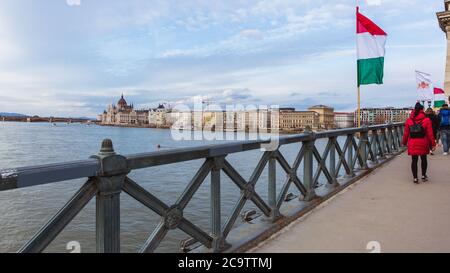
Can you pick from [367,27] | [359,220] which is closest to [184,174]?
[367,27]

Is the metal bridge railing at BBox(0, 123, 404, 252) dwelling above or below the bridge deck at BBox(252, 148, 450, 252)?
above

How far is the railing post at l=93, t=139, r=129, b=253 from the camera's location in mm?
2639

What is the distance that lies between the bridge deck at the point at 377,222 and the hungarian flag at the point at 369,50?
400 centimetres

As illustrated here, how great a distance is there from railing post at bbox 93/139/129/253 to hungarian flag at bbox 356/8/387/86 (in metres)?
9.71

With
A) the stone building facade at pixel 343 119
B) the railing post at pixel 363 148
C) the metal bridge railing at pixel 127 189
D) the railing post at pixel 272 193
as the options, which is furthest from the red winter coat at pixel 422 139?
the stone building facade at pixel 343 119

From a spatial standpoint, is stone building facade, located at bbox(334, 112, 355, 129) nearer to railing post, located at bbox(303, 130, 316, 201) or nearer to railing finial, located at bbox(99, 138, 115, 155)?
railing post, located at bbox(303, 130, 316, 201)

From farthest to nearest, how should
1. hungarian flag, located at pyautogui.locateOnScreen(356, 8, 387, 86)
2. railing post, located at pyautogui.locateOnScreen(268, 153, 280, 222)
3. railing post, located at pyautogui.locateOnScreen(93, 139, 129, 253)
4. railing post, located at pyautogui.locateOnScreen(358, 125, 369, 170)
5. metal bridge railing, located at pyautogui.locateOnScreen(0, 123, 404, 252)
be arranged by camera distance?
hungarian flag, located at pyautogui.locateOnScreen(356, 8, 387, 86) < railing post, located at pyautogui.locateOnScreen(358, 125, 369, 170) < railing post, located at pyautogui.locateOnScreen(268, 153, 280, 222) < railing post, located at pyautogui.locateOnScreen(93, 139, 129, 253) < metal bridge railing, located at pyautogui.locateOnScreen(0, 123, 404, 252)

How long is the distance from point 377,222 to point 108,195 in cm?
388

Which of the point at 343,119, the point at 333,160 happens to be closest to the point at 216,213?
the point at 333,160

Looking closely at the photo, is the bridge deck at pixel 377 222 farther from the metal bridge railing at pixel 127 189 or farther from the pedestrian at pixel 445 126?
the pedestrian at pixel 445 126

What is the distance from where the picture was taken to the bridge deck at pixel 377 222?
4.22 metres

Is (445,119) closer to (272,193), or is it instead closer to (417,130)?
(417,130)

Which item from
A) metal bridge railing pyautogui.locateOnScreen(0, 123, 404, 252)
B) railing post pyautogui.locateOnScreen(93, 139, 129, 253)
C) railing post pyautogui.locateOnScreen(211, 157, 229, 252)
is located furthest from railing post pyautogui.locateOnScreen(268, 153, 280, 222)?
railing post pyautogui.locateOnScreen(93, 139, 129, 253)
